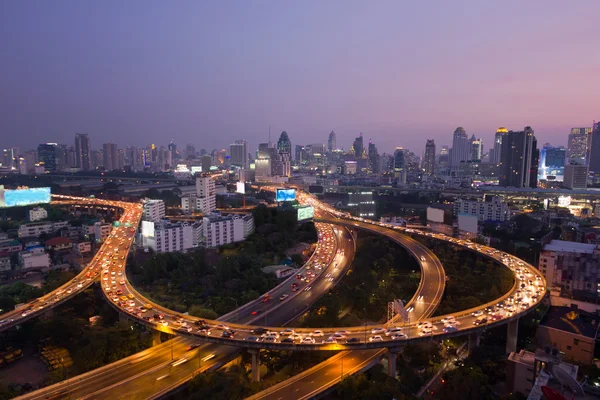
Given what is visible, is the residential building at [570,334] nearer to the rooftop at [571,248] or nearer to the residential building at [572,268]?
the residential building at [572,268]

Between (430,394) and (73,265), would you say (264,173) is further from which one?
(430,394)

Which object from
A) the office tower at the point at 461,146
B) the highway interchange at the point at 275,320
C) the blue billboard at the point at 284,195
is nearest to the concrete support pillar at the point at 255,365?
the highway interchange at the point at 275,320

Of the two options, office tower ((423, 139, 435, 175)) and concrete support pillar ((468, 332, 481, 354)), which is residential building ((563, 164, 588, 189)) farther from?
concrete support pillar ((468, 332, 481, 354))

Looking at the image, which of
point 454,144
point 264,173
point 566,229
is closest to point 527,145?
point 566,229

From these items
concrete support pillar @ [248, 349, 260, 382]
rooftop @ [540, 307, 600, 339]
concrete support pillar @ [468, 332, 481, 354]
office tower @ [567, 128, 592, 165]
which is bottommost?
concrete support pillar @ [468, 332, 481, 354]

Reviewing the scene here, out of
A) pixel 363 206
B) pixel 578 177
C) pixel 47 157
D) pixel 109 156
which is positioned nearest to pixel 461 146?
pixel 578 177

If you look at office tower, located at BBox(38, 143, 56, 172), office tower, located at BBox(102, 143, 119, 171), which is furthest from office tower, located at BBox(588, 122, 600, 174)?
office tower, located at BBox(38, 143, 56, 172)

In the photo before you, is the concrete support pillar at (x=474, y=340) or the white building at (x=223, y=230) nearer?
the concrete support pillar at (x=474, y=340)
